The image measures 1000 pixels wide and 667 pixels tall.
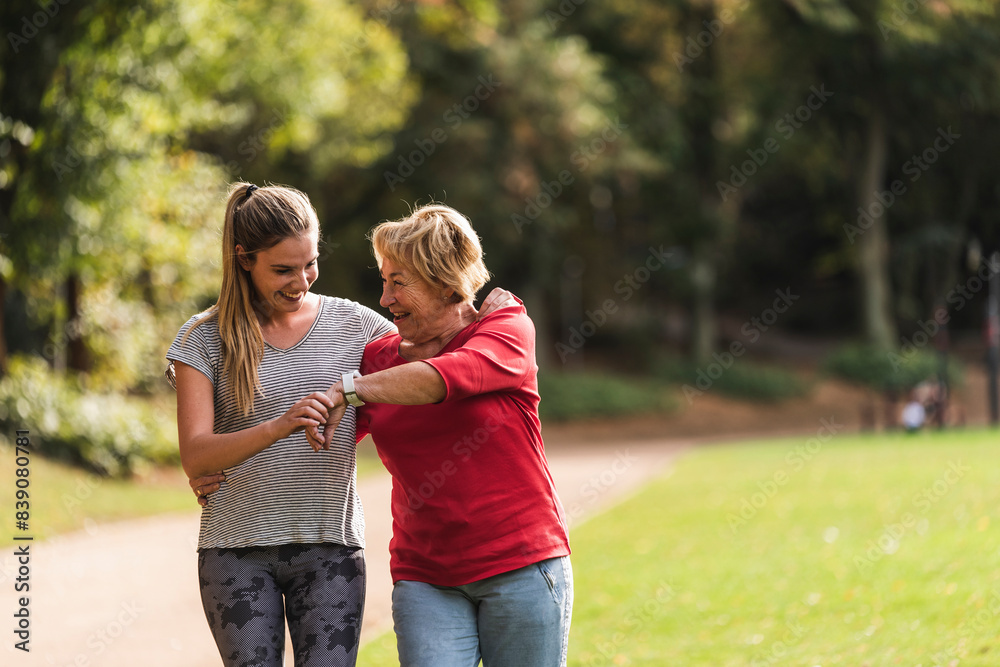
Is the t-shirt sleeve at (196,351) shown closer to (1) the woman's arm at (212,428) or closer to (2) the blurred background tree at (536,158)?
(1) the woman's arm at (212,428)

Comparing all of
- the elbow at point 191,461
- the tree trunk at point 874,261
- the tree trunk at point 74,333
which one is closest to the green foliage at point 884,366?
the tree trunk at point 874,261

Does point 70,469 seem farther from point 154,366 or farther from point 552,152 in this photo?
point 552,152

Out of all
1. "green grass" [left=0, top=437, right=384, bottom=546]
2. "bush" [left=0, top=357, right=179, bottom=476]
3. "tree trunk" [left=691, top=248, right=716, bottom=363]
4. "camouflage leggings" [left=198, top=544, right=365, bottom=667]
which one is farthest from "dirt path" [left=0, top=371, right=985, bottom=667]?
"tree trunk" [left=691, top=248, right=716, bottom=363]

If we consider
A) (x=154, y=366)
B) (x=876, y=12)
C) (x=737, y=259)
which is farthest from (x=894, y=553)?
(x=737, y=259)

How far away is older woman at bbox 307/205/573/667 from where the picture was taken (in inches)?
109

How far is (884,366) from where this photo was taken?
29219 mm

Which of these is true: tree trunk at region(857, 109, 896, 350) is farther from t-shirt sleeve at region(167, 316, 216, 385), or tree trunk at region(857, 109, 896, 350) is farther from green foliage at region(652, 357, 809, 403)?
t-shirt sleeve at region(167, 316, 216, 385)

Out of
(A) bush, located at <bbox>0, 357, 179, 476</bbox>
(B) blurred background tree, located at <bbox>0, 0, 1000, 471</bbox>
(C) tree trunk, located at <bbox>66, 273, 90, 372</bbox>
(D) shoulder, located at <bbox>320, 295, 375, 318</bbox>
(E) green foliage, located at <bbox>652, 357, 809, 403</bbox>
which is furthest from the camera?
(E) green foliage, located at <bbox>652, 357, 809, 403</bbox>

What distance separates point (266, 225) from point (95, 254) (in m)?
12.6

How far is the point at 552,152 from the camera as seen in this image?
26172 mm

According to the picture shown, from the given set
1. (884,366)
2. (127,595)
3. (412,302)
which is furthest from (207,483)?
(884,366)

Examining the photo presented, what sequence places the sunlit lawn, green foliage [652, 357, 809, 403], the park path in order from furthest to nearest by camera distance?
green foliage [652, 357, 809, 403]
the park path
the sunlit lawn

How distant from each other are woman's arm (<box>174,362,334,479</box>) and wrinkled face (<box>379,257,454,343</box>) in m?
0.32

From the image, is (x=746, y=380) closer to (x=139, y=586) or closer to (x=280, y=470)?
(x=139, y=586)
